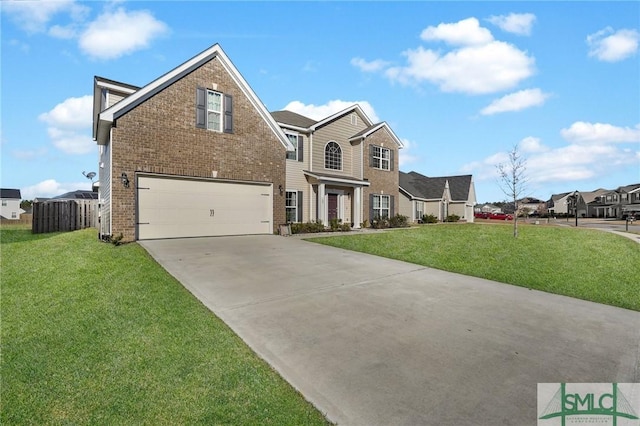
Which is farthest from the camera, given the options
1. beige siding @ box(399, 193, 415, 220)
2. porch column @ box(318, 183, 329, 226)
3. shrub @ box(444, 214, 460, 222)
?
shrub @ box(444, 214, 460, 222)

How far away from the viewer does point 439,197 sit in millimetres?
33812

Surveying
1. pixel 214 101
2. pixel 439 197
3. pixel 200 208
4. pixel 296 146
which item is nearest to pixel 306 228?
pixel 296 146

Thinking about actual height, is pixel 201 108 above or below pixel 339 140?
below

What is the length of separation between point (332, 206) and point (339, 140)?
4.55 m

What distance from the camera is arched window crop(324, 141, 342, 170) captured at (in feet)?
67.9

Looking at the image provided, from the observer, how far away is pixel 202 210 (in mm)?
13500

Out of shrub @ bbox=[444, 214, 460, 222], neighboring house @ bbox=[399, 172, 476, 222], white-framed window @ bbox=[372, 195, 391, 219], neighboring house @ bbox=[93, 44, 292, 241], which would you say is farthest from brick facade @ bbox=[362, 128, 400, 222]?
shrub @ bbox=[444, 214, 460, 222]

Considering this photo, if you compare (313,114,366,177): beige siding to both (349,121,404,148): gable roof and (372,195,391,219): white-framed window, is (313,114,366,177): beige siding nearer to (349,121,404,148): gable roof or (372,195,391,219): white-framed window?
(349,121,404,148): gable roof

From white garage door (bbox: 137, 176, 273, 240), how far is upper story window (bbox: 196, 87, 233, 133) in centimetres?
247

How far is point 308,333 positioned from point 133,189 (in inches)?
406

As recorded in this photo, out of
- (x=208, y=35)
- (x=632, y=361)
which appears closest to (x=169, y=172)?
(x=208, y=35)

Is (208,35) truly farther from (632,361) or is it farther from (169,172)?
(632,361)

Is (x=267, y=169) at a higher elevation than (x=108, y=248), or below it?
higher

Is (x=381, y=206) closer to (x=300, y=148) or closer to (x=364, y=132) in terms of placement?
(x=364, y=132)
